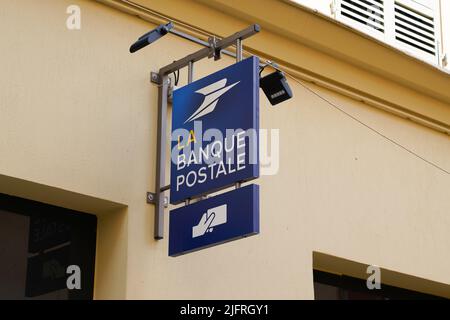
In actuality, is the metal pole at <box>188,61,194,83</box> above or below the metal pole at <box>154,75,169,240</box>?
above

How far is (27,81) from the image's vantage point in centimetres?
708

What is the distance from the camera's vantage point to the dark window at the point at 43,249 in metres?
7.04

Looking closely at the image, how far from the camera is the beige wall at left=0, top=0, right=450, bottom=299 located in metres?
7.09

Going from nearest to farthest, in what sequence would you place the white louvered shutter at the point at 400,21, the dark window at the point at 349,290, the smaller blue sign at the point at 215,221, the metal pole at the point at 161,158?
the smaller blue sign at the point at 215,221, the metal pole at the point at 161,158, the dark window at the point at 349,290, the white louvered shutter at the point at 400,21

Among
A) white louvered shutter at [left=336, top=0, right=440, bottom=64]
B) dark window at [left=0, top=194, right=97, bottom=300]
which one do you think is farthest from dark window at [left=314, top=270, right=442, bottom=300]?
dark window at [left=0, top=194, right=97, bottom=300]

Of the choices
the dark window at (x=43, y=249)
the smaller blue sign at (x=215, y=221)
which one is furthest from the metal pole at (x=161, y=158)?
the dark window at (x=43, y=249)

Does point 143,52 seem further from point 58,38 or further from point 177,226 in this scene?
point 177,226

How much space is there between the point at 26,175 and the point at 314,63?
9.61ft

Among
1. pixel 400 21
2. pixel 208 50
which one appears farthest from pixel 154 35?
pixel 400 21

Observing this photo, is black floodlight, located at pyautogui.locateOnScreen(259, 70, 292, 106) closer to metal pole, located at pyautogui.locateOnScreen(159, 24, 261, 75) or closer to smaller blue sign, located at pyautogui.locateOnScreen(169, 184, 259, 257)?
metal pole, located at pyautogui.locateOnScreen(159, 24, 261, 75)

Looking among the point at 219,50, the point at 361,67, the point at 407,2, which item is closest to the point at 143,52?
the point at 219,50

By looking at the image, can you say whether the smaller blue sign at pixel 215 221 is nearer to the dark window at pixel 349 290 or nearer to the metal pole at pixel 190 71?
the metal pole at pixel 190 71

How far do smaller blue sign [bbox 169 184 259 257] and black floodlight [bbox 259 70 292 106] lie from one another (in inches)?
43.2

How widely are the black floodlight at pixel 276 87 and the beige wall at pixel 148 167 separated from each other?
2.56 ft
